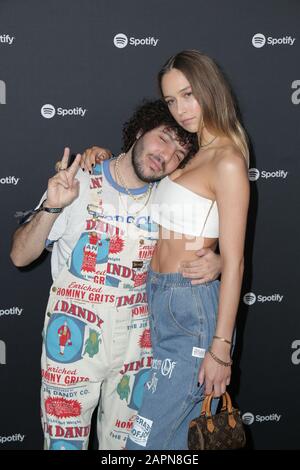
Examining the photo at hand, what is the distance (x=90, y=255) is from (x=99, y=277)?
9 cm

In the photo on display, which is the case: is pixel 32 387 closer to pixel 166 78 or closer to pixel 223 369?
pixel 223 369

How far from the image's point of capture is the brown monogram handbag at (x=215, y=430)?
200 cm

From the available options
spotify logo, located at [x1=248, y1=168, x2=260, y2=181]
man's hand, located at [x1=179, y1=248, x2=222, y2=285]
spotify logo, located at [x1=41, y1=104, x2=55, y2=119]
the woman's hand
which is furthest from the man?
spotify logo, located at [x1=248, y1=168, x2=260, y2=181]

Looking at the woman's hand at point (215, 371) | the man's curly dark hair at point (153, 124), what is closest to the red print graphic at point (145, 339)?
the woman's hand at point (215, 371)

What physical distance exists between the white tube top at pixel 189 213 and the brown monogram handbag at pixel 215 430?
56 cm

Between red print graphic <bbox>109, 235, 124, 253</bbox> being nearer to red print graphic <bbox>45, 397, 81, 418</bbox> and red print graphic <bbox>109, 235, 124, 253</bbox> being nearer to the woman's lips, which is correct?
the woman's lips

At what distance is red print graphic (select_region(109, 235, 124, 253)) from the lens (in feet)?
7.54

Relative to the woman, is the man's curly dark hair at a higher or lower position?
higher

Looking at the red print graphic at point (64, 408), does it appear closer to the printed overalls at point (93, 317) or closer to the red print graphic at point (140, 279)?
the printed overalls at point (93, 317)

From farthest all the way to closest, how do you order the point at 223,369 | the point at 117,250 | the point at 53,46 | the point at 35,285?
the point at 35,285
the point at 53,46
the point at 117,250
the point at 223,369

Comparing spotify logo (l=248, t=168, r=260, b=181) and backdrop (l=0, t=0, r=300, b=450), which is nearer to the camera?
backdrop (l=0, t=0, r=300, b=450)

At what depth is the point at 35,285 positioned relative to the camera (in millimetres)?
2949
